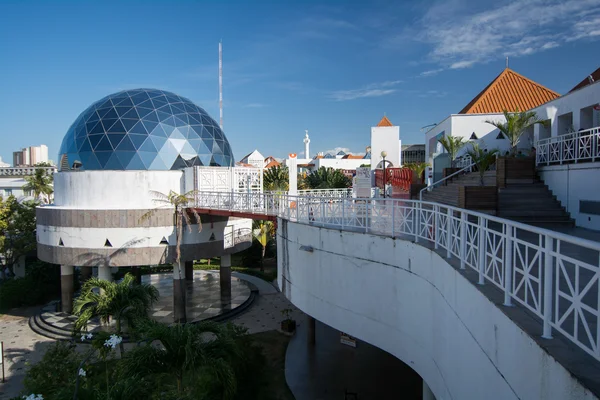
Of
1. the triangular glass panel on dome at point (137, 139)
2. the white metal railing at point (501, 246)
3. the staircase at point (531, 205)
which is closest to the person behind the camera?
the white metal railing at point (501, 246)

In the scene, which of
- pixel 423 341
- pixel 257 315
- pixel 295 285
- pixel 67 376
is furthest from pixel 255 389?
pixel 257 315

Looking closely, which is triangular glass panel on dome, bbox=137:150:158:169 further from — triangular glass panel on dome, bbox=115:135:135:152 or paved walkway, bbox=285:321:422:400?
paved walkway, bbox=285:321:422:400

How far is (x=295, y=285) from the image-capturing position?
11.6 metres

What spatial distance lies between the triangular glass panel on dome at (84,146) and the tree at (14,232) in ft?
31.3

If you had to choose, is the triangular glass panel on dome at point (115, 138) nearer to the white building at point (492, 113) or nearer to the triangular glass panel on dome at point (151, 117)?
the triangular glass panel on dome at point (151, 117)

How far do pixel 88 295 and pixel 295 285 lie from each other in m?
7.37

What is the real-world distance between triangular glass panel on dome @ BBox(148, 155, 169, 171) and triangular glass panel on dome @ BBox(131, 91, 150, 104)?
3.85 metres

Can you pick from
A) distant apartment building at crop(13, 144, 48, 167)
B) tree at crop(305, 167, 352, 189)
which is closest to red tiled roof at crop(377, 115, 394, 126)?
tree at crop(305, 167, 352, 189)

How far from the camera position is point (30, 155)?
5984 cm

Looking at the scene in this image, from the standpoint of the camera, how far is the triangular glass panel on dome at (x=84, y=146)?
18875 millimetres

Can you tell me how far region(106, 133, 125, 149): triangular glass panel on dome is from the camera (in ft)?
61.1

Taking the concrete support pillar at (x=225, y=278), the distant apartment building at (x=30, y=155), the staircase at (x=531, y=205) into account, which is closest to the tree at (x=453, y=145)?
the staircase at (x=531, y=205)

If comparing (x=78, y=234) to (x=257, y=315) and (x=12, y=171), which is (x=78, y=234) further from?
(x=12, y=171)

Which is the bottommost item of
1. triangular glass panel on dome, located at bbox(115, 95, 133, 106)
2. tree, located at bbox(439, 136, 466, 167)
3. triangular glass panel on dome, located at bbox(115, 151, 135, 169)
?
triangular glass panel on dome, located at bbox(115, 151, 135, 169)
